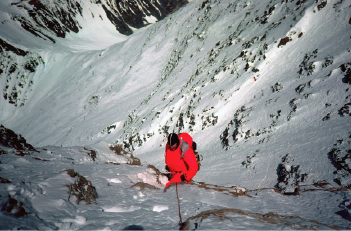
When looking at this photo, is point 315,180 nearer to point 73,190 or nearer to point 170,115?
point 73,190

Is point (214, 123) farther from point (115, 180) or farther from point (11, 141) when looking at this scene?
point (11, 141)

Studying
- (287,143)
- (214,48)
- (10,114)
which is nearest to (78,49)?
(10,114)

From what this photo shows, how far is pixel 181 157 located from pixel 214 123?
11075 millimetres

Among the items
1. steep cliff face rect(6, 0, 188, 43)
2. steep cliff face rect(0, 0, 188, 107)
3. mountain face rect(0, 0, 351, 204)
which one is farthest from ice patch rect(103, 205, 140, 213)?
steep cliff face rect(6, 0, 188, 43)

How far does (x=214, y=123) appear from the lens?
15203mm

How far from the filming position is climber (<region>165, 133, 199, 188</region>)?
4503 mm

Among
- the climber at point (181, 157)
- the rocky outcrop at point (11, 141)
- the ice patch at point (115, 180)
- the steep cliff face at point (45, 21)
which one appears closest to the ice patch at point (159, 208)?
the climber at point (181, 157)

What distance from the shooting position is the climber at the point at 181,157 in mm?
4503

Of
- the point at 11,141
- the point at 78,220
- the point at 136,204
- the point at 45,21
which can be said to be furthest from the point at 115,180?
the point at 45,21

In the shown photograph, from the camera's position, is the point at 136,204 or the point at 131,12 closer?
the point at 136,204

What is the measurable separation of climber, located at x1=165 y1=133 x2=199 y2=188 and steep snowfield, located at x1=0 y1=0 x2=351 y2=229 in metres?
0.38

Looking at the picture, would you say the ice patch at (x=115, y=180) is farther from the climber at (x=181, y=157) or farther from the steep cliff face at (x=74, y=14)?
the steep cliff face at (x=74, y=14)

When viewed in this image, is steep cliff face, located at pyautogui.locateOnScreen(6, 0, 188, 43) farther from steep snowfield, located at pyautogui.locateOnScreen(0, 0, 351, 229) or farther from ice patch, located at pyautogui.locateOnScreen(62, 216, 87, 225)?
ice patch, located at pyautogui.locateOnScreen(62, 216, 87, 225)

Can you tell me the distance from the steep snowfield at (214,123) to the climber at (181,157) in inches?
14.9
